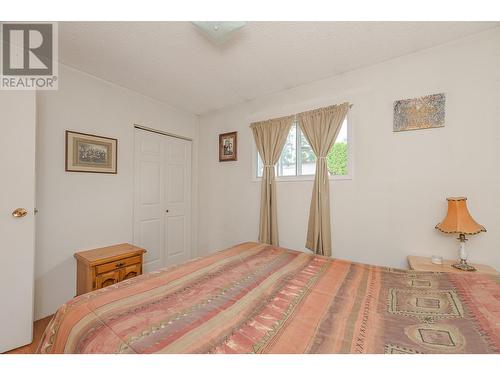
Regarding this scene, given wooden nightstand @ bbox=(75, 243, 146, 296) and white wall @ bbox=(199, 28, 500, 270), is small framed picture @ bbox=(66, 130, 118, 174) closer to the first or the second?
wooden nightstand @ bbox=(75, 243, 146, 296)

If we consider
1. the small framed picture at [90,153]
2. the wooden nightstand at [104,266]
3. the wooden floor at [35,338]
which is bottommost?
the wooden floor at [35,338]

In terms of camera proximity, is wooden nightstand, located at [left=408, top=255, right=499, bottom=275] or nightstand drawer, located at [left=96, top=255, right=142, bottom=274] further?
nightstand drawer, located at [left=96, top=255, right=142, bottom=274]

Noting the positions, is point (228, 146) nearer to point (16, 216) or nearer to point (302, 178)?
point (302, 178)

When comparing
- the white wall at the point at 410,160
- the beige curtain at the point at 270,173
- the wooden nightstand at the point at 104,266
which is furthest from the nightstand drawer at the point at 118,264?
the white wall at the point at 410,160

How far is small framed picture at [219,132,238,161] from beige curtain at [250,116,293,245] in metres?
0.51

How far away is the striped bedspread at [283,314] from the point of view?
0.81m

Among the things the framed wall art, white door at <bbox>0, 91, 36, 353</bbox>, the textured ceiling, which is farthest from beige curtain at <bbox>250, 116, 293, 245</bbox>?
white door at <bbox>0, 91, 36, 353</bbox>

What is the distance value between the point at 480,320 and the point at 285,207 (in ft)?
6.28

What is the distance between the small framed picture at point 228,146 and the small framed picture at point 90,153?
1418 millimetres

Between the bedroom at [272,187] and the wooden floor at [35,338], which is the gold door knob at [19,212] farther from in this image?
the wooden floor at [35,338]

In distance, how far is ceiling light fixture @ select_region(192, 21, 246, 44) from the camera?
62.7 inches

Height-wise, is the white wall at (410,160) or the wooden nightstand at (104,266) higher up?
the white wall at (410,160)

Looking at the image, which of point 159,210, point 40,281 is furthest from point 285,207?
point 40,281
